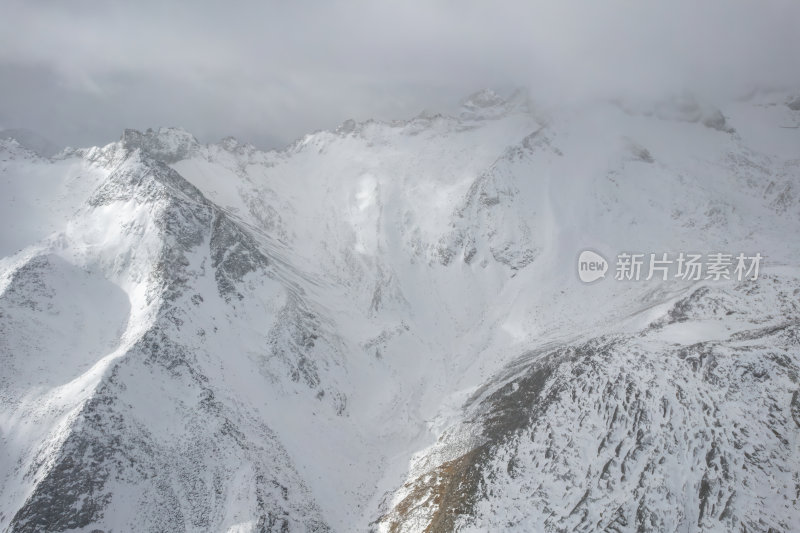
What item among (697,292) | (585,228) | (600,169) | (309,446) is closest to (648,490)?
(697,292)

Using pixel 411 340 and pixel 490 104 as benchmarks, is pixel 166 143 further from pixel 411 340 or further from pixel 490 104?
pixel 490 104

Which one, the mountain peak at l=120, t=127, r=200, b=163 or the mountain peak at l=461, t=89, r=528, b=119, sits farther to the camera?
the mountain peak at l=461, t=89, r=528, b=119

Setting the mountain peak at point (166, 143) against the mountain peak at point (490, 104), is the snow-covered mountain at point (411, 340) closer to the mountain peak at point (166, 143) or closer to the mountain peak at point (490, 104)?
the mountain peak at point (166, 143)

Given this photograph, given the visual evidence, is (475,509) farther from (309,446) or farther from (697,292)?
(697,292)

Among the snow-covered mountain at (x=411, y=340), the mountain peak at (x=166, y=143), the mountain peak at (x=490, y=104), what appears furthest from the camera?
the mountain peak at (x=490, y=104)

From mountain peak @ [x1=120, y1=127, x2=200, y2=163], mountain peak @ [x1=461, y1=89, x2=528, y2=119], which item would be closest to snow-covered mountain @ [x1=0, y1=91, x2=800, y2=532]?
mountain peak @ [x1=120, y1=127, x2=200, y2=163]

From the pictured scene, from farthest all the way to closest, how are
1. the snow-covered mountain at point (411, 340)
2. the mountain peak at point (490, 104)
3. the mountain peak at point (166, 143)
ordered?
the mountain peak at point (490, 104), the mountain peak at point (166, 143), the snow-covered mountain at point (411, 340)

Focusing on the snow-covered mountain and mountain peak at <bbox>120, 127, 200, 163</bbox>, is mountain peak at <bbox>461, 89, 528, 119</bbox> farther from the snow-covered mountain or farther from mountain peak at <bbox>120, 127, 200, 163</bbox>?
mountain peak at <bbox>120, 127, 200, 163</bbox>

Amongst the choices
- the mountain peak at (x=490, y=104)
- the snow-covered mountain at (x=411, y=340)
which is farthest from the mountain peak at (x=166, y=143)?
the mountain peak at (x=490, y=104)
